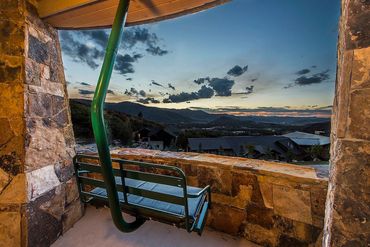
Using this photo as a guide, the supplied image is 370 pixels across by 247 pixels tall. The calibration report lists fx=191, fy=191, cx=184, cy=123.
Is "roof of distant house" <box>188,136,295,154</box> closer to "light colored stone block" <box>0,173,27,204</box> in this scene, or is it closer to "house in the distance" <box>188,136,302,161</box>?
"house in the distance" <box>188,136,302,161</box>

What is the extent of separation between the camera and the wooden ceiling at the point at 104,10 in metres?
1.56

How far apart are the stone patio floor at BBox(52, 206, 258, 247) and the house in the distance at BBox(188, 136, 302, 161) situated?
13.2 meters

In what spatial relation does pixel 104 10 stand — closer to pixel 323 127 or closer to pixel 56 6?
pixel 56 6

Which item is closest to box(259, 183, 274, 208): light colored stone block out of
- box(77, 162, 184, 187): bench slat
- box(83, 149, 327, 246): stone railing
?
box(83, 149, 327, 246): stone railing

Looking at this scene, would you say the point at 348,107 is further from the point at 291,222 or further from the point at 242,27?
the point at 242,27

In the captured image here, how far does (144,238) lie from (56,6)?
92.5 inches

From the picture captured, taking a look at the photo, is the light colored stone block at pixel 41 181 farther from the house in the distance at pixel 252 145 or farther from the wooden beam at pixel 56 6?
the house in the distance at pixel 252 145

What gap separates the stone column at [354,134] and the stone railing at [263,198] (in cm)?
59

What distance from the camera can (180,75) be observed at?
9750 mm

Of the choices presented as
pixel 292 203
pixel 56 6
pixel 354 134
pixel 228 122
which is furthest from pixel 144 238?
pixel 228 122

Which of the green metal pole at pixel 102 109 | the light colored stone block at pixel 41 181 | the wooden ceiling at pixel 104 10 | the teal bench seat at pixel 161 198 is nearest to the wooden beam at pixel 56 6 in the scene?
the wooden ceiling at pixel 104 10

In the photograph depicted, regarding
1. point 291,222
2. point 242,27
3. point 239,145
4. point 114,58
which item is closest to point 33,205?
point 114,58

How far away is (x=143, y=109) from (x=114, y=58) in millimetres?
11054

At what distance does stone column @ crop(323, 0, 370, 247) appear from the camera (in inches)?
32.5
